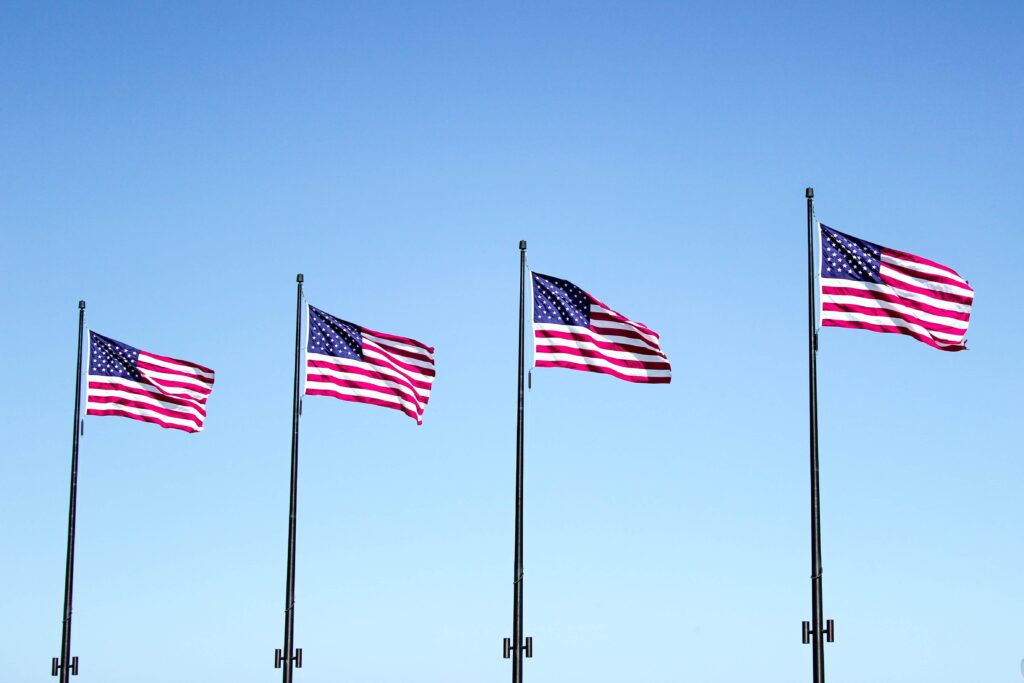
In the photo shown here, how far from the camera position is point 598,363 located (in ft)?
115

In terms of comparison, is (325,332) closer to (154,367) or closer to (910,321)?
(154,367)

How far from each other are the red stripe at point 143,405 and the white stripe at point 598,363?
889cm

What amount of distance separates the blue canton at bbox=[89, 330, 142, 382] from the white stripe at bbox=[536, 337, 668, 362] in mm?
10063

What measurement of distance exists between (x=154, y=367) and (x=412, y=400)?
263 inches

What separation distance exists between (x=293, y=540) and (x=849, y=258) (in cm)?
1349

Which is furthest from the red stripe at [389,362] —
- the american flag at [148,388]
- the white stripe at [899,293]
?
the white stripe at [899,293]

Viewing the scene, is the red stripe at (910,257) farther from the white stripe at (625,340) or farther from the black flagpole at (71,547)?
the black flagpole at (71,547)

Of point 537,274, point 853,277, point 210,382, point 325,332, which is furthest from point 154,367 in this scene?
point 853,277

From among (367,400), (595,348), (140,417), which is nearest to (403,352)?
(367,400)

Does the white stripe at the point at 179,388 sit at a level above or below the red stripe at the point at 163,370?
below

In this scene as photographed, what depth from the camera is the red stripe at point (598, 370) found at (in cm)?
3478

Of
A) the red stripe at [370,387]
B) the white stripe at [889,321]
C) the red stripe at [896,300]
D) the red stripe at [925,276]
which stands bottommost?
the red stripe at [370,387]

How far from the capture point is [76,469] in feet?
129

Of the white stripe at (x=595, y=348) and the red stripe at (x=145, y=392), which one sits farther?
the red stripe at (x=145, y=392)
